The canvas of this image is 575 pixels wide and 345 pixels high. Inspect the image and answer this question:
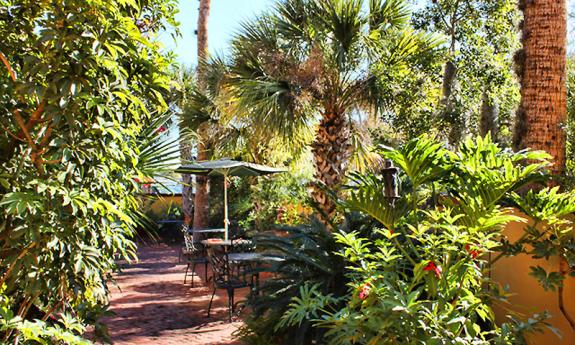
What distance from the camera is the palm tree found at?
8.34 metres

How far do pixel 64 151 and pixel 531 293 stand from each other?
368 cm

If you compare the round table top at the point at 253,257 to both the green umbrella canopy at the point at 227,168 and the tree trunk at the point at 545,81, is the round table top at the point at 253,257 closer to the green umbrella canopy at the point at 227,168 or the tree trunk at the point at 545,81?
the green umbrella canopy at the point at 227,168

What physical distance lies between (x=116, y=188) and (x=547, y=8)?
15.9ft

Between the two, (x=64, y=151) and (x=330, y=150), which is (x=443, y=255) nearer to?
(x=64, y=151)

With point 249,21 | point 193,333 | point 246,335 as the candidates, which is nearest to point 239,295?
point 193,333

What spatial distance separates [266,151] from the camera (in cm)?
1430

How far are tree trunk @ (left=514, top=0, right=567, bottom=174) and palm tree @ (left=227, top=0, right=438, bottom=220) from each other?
305 cm

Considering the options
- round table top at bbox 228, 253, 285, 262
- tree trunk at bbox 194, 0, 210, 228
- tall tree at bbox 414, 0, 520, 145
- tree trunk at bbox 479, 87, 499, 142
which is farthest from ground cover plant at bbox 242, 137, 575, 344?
tree trunk at bbox 194, 0, 210, 228

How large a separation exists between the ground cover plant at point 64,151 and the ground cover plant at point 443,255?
1.32 m

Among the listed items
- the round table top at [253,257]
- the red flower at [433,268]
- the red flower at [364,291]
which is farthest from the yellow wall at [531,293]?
the round table top at [253,257]

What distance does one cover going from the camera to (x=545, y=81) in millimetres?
5480

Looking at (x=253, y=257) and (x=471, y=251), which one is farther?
(x=253, y=257)

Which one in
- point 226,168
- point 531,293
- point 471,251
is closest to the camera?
point 471,251

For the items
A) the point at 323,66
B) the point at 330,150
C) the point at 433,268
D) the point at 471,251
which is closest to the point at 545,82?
the point at 471,251
